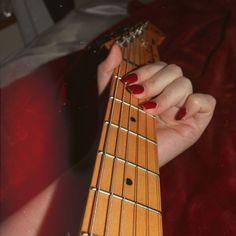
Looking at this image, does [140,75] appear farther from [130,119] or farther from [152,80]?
[130,119]

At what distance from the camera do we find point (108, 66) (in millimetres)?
743

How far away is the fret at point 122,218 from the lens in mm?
365

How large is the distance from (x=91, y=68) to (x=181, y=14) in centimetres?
41

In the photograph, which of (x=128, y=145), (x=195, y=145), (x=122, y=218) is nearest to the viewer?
(x=122, y=218)

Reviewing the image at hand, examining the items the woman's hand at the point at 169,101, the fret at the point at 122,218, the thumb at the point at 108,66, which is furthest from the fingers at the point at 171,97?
the fret at the point at 122,218

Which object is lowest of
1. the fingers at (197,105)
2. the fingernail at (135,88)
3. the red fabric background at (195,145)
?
the red fabric background at (195,145)

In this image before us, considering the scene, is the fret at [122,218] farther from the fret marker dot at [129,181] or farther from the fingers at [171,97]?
the fingers at [171,97]

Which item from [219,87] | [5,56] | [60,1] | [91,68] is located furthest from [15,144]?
[60,1]

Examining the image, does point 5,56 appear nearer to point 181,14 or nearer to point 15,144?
point 15,144

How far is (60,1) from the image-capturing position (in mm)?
1291

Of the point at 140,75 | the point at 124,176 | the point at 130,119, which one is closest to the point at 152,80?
the point at 140,75

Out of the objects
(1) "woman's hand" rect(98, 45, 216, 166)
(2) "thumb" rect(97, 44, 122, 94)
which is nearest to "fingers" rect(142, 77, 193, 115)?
(1) "woman's hand" rect(98, 45, 216, 166)

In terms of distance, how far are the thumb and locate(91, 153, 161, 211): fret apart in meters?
0.30

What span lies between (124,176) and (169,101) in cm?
27
